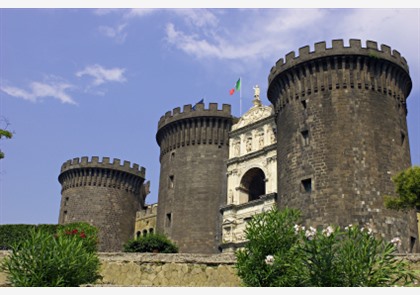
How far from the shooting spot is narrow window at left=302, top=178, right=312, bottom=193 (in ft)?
105

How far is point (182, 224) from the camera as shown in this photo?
140 ft

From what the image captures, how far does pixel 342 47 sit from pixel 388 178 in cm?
888

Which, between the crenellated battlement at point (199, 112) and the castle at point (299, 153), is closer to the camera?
the castle at point (299, 153)

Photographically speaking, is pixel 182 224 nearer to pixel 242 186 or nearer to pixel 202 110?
pixel 242 186

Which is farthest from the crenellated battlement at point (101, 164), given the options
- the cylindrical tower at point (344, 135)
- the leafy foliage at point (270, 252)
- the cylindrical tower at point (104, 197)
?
the leafy foliage at point (270, 252)

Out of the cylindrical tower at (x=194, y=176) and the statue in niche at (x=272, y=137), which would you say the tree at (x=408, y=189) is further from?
the cylindrical tower at (x=194, y=176)

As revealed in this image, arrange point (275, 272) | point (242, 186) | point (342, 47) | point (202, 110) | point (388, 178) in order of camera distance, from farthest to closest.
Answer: point (202, 110), point (242, 186), point (342, 47), point (388, 178), point (275, 272)

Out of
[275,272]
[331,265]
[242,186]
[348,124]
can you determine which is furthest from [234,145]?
[331,265]

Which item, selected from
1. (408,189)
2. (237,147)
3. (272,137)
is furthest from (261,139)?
(408,189)

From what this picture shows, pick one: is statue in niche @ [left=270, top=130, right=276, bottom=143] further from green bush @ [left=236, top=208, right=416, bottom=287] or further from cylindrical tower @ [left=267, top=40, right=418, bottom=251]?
green bush @ [left=236, top=208, right=416, bottom=287]

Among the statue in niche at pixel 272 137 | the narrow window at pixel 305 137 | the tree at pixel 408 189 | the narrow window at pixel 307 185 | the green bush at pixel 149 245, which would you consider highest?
the statue in niche at pixel 272 137

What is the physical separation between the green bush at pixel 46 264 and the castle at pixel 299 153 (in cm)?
1751

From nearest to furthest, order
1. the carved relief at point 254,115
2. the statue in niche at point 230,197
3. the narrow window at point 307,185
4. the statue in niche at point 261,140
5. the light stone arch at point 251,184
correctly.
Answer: the narrow window at point 307,185
the statue in niche at point 261,140
the light stone arch at point 251,184
the statue in niche at point 230,197
the carved relief at point 254,115

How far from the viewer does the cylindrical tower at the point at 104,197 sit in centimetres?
5212
